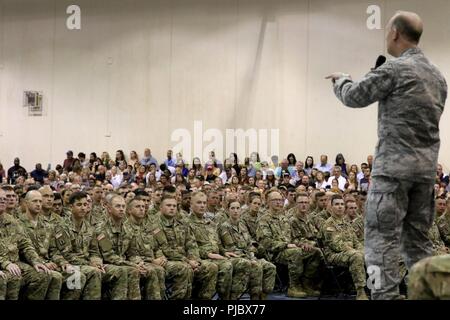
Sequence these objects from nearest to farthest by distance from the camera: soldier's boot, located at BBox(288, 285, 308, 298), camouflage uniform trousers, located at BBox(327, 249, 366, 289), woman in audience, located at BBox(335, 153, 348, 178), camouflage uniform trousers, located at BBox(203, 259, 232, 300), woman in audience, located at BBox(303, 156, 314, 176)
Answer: camouflage uniform trousers, located at BBox(203, 259, 232, 300) < camouflage uniform trousers, located at BBox(327, 249, 366, 289) < soldier's boot, located at BBox(288, 285, 308, 298) < woman in audience, located at BBox(335, 153, 348, 178) < woman in audience, located at BBox(303, 156, 314, 176)

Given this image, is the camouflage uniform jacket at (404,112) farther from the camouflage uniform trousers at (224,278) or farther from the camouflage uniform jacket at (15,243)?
the camouflage uniform trousers at (224,278)

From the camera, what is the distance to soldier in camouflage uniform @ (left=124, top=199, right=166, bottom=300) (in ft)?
21.4

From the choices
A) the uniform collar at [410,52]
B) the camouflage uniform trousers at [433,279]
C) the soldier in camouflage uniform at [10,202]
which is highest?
the uniform collar at [410,52]

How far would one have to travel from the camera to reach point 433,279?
1.71m

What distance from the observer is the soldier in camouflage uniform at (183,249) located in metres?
6.94

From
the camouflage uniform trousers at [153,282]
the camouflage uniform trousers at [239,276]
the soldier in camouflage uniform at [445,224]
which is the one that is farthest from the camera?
the soldier in camouflage uniform at [445,224]

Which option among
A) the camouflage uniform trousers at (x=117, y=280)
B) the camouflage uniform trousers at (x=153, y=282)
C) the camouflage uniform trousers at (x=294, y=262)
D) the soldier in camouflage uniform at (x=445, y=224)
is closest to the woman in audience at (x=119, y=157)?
the camouflage uniform trousers at (x=294, y=262)

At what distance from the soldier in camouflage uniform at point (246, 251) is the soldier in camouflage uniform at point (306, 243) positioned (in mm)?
627

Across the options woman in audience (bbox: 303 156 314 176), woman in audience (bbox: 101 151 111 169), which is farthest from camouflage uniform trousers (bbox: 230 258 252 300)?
woman in audience (bbox: 101 151 111 169)

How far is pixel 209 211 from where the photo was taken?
899 centimetres

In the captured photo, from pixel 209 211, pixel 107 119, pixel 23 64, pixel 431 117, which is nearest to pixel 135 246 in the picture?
pixel 209 211

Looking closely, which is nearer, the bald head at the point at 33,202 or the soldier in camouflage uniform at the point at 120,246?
the soldier in camouflage uniform at the point at 120,246

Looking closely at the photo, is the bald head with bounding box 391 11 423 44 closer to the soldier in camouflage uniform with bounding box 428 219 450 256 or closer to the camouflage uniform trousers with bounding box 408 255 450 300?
the camouflage uniform trousers with bounding box 408 255 450 300

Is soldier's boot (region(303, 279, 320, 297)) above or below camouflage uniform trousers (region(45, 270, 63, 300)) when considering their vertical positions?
below
